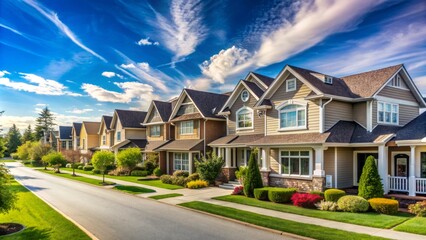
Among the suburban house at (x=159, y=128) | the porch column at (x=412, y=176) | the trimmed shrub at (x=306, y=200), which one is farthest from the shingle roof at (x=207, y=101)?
the porch column at (x=412, y=176)

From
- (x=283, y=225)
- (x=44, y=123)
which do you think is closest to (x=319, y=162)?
(x=283, y=225)

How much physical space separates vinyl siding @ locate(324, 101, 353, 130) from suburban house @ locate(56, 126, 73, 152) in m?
66.6

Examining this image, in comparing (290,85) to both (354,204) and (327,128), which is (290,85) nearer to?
(327,128)

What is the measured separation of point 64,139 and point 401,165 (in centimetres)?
7142

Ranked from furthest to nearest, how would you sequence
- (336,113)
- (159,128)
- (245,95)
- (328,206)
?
(159,128), (245,95), (336,113), (328,206)

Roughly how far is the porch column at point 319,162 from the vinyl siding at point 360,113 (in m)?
4.35

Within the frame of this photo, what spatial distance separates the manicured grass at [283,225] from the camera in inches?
447

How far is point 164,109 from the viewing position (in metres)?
39.1

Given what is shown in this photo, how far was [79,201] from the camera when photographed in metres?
19.5

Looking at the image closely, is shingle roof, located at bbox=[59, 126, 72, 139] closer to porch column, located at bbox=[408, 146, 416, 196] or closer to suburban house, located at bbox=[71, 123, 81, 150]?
suburban house, located at bbox=[71, 123, 81, 150]

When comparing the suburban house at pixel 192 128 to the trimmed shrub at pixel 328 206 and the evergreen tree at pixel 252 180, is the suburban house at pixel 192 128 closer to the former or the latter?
the evergreen tree at pixel 252 180

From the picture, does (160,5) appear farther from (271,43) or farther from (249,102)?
(249,102)

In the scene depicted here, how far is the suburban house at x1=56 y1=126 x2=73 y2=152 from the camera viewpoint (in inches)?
2843

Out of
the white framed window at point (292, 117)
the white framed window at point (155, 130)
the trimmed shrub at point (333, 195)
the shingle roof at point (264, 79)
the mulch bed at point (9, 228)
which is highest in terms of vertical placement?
the shingle roof at point (264, 79)
